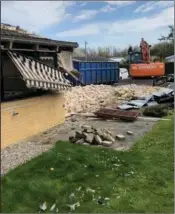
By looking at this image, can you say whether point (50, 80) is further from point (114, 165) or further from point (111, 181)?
point (111, 181)

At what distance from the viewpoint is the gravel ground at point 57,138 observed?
7.64 meters

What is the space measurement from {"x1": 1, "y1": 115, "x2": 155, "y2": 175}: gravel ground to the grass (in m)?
0.35

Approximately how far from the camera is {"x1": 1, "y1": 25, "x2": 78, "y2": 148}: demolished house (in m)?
8.78

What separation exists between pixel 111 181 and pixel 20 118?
3886 millimetres

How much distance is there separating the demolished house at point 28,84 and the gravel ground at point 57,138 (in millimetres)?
312

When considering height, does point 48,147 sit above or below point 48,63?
below

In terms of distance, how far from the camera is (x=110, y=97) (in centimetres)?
1884

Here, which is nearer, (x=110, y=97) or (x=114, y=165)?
(x=114, y=165)

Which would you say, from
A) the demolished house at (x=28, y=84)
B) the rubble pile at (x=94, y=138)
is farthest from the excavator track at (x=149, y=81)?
the rubble pile at (x=94, y=138)

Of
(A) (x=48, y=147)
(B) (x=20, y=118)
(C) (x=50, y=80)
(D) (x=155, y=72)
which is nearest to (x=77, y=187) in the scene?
(A) (x=48, y=147)

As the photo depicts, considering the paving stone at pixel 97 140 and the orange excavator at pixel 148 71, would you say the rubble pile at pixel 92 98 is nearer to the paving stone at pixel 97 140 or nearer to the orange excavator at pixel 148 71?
the paving stone at pixel 97 140

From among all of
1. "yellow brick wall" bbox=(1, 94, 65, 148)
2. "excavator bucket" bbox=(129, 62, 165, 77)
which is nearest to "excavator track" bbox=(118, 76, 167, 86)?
"excavator bucket" bbox=(129, 62, 165, 77)

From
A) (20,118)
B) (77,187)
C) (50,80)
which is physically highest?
(50,80)

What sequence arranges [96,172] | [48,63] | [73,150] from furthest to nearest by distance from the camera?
[48,63], [73,150], [96,172]
